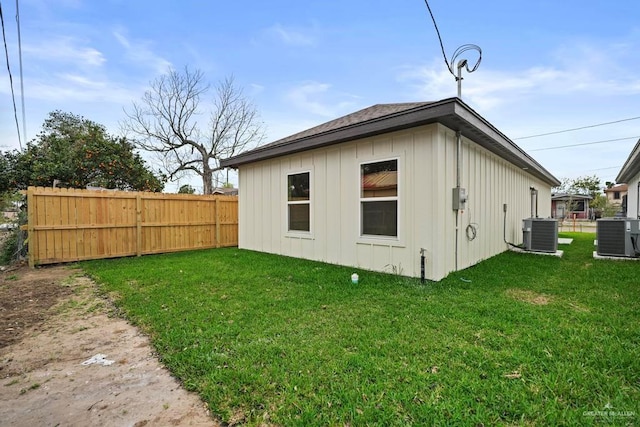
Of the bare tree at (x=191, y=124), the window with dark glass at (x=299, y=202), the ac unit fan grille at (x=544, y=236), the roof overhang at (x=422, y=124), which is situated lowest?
the ac unit fan grille at (x=544, y=236)

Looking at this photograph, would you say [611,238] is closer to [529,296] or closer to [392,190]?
[529,296]

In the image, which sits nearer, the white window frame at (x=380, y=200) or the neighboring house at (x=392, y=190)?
the neighboring house at (x=392, y=190)

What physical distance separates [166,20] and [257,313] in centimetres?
819

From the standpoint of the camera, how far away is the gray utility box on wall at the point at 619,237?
5.92 meters

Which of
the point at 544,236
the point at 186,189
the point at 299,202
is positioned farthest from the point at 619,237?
the point at 186,189

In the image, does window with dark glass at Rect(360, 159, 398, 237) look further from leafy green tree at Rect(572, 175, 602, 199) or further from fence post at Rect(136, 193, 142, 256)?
leafy green tree at Rect(572, 175, 602, 199)

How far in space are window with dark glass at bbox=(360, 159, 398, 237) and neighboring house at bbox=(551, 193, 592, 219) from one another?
27425mm

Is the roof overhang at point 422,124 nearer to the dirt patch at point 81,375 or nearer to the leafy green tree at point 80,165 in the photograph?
the dirt patch at point 81,375

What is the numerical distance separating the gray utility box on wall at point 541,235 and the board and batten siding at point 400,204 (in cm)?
56

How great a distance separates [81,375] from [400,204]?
4.12 m

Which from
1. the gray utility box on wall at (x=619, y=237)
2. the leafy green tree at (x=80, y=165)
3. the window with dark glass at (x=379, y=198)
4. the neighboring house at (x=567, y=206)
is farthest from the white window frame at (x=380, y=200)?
the neighboring house at (x=567, y=206)

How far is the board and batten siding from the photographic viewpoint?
436 cm

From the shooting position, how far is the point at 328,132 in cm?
527

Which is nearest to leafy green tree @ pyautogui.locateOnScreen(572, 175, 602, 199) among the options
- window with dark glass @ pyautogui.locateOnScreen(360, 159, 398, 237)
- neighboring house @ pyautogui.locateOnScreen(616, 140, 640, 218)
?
neighboring house @ pyautogui.locateOnScreen(616, 140, 640, 218)
